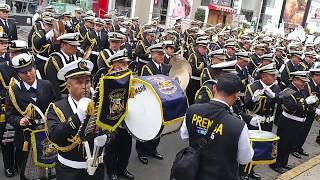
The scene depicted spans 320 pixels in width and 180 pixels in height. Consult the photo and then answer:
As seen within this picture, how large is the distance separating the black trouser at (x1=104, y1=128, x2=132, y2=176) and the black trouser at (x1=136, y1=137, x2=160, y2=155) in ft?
3.20

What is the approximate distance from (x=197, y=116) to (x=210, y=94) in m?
1.76

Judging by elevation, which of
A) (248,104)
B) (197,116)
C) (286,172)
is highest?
(197,116)

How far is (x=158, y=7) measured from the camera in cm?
3056

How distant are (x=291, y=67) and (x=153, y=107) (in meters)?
6.74

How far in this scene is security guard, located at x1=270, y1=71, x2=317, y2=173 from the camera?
6812 mm

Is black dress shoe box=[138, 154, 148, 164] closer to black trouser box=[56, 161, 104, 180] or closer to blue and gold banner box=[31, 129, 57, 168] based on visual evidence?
blue and gold banner box=[31, 129, 57, 168]

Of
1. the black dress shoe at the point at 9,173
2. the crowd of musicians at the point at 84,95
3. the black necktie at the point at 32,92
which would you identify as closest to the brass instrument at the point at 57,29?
the crowd of musicians at the point at 84,95

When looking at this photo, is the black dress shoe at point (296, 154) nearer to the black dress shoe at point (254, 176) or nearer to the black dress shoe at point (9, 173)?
the black dress shoe at point (254, 176)

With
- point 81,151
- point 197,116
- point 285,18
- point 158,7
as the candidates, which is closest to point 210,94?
point 197,116

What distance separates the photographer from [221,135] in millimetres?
3445

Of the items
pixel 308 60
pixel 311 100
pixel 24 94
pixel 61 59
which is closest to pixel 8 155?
pixel 24 94

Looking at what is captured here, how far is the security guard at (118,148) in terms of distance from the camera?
218 inches

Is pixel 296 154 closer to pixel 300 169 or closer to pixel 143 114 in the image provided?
pixel 300 169

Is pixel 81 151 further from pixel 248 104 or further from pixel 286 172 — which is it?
pixel 286 172
